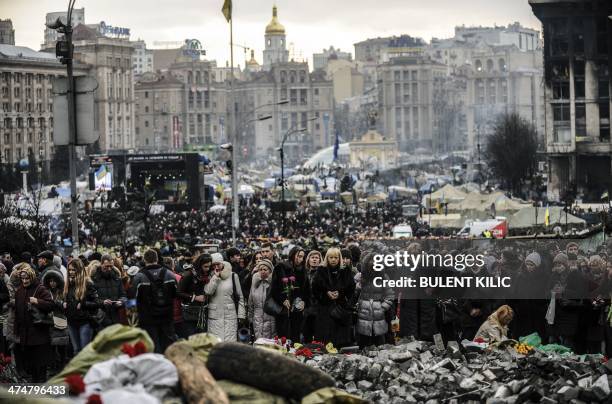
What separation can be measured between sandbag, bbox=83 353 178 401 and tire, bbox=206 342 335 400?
39 centimetres

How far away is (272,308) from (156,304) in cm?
112

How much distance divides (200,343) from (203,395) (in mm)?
763

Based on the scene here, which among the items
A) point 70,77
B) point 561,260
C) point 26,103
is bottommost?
point 561,260

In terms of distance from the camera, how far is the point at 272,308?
13648 millimetres

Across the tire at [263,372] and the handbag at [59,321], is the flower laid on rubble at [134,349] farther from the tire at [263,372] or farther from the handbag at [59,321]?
the handbag at [59,321]

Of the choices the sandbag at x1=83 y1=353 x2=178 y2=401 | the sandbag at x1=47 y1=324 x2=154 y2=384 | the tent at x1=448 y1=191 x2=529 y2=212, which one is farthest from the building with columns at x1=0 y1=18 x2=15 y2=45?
the sandbag at x1=83 y1=353 x2=178 y2=401

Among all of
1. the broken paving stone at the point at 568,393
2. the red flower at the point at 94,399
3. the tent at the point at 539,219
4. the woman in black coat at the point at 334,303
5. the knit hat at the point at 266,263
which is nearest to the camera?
the red flower at the point at 94,399

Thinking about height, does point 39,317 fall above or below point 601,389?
above

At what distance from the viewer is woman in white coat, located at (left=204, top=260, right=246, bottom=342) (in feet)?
43.2

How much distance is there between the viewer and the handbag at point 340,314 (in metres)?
13.7

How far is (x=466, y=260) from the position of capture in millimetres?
13938

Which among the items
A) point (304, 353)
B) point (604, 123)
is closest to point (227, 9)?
point (304, 353)

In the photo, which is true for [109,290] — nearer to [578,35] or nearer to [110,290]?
[110,290]

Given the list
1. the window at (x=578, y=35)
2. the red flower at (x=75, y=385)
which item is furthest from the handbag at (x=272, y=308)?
the window at (x=578, y=35)
